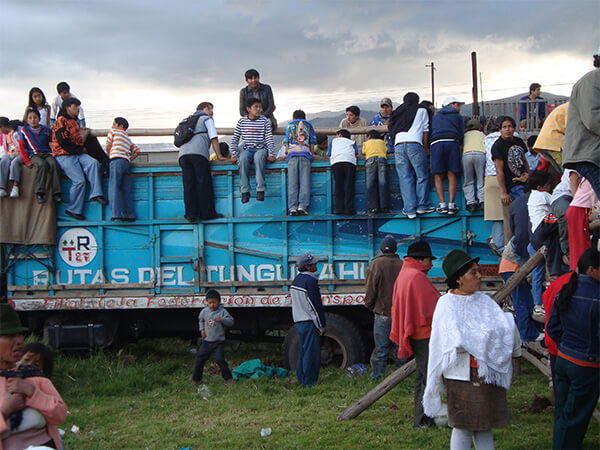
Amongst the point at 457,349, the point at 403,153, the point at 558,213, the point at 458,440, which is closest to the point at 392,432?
the point at 458,440

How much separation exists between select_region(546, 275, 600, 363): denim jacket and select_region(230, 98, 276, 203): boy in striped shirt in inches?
194

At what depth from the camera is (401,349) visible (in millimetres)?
5574

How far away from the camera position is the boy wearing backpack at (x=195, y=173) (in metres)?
→ 8.84

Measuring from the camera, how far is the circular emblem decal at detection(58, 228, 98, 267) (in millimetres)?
9172

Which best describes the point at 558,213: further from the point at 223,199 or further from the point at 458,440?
the point at 223,199

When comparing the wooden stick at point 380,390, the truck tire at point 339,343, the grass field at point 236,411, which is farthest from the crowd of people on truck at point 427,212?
the truck tire at point 339,343

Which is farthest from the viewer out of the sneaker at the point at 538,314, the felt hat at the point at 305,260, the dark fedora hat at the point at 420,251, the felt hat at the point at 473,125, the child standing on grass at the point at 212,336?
the felt hat at the point at 473,125

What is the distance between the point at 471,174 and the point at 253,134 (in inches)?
118

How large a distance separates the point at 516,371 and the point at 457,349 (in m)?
3.86

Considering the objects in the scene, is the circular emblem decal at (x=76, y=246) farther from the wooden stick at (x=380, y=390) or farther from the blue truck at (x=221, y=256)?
the wooden stick at (x=380, y=390)

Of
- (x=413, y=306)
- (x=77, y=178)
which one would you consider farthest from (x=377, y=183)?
(x=77, y=178)

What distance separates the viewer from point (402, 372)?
6156 millimetres

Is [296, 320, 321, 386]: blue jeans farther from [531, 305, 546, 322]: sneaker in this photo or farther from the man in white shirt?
[531, 305, 546, 322]: sneaker

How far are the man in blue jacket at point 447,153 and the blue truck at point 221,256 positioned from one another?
215mm
